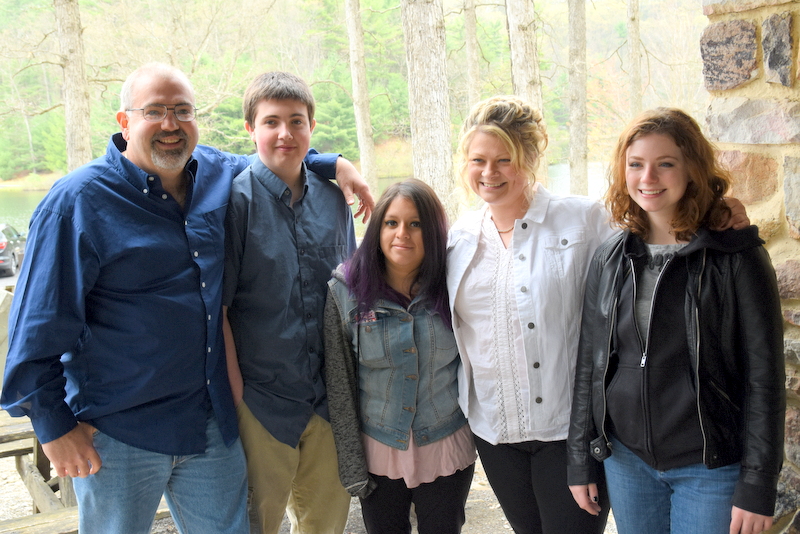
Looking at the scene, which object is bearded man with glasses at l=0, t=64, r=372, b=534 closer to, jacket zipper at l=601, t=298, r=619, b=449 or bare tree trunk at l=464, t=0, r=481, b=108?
jacket zipper at l=601, t=298, r=619, b=449

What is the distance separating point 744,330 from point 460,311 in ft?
2.90

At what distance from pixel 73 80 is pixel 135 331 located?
25.4ft

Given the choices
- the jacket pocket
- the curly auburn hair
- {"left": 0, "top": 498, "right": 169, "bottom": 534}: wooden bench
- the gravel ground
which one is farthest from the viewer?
the gravel ground

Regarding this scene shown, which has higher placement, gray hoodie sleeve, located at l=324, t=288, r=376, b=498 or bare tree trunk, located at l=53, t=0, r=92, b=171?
bare tree trunk, located at l=53, t=0, r=92, b=171

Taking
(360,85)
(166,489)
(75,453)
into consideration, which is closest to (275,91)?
(75,453)

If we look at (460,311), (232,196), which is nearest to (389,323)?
(460,311)

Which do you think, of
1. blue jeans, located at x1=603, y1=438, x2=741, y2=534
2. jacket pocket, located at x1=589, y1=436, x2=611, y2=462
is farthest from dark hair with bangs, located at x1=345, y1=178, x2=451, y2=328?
blue jeans, located at x1=603, y1=438, x2=741, y2=534

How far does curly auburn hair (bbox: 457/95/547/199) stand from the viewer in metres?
2.05

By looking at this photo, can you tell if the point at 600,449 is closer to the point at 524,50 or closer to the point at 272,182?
the point at 272,182

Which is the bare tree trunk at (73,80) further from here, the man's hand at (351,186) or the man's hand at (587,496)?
the man's hand at (587,496)

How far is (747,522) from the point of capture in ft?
5.06

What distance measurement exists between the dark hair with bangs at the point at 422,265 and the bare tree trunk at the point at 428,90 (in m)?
5.21

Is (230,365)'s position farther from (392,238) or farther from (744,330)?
(744,330)

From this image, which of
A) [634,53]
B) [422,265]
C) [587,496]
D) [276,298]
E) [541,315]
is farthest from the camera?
[634,53]
